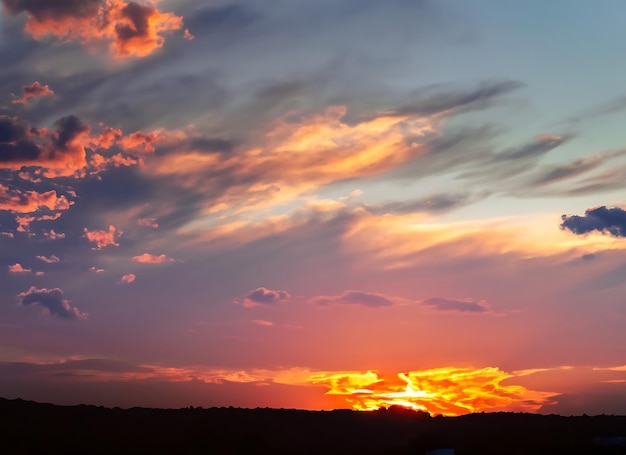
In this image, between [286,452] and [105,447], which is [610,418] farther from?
[105,447]

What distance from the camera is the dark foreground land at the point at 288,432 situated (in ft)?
235

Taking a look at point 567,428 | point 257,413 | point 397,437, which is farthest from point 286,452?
point 567,428

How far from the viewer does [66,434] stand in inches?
3371

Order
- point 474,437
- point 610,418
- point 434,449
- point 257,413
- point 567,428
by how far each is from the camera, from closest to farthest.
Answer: point 434,449 < point 474,437 < point 567,428 < point 610,418 < point 257,413

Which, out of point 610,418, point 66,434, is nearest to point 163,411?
point 66,434

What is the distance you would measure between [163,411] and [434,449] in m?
50.0

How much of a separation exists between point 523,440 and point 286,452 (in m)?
A: 24.9

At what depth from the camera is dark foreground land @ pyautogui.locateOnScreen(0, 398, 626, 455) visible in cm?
7175

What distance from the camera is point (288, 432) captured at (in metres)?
94.8

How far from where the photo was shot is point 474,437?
75812 millimetres

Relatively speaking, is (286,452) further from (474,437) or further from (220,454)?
(474,437)

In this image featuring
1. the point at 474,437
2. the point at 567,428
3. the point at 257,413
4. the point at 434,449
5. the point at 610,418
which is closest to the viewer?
the point at 434,449

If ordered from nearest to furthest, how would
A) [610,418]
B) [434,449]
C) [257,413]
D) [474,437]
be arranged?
[434,449] → [474,437] → [610,418] → [257,413]

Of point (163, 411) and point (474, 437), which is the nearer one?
point (474, 437)
